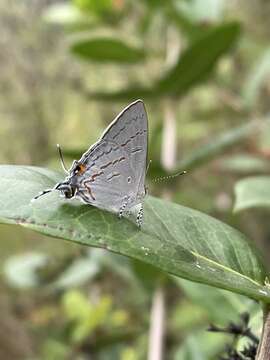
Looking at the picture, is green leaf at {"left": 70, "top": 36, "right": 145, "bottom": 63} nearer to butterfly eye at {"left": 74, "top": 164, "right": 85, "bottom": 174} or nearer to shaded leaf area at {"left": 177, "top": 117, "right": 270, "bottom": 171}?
shaded leaf area at {"left": 177, "top": 117, "right": 270, "bottom": 171}

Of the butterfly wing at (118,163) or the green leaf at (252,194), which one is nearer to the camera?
the butterfly wing at (118,163)

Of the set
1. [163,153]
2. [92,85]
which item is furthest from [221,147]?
[92,85]

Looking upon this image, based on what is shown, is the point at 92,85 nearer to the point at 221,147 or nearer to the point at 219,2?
the point at 219,2

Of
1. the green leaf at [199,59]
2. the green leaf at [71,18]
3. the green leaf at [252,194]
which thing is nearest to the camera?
the green leaf at [252,194]

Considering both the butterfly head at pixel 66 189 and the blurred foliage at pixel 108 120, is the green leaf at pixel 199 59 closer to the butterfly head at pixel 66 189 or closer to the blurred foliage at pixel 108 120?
the blurred foliage at pixel 108 120

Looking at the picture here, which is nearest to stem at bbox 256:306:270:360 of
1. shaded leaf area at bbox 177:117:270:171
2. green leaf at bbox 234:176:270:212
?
green leaf at bbox 234:176:270:212

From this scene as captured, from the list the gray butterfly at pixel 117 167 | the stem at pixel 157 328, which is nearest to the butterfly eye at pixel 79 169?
the gray butterfly at pixel 117 167

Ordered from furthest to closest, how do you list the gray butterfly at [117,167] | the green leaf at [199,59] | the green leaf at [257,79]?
the green leaf at [257,79]
the green leaf at [199,59]
the gray butterfly at [117,167]
